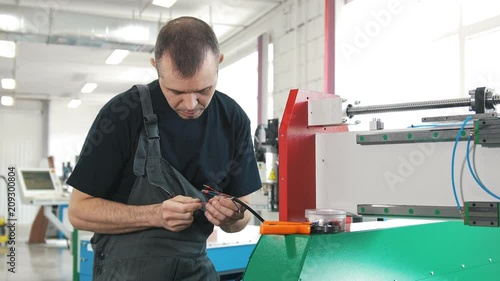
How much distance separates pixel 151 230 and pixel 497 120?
79 cm

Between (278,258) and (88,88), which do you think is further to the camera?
(88,88)

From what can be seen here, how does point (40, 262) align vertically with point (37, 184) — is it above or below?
below

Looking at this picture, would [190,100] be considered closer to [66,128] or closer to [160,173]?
[160,173]

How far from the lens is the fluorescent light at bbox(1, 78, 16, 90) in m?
8.87

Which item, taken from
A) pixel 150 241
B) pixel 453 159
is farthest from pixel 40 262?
pixel 453 159

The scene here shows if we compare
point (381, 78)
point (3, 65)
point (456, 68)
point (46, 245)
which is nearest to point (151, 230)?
point (456, 68)

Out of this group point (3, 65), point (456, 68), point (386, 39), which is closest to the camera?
point (456, 68)

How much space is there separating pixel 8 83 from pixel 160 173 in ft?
30.0

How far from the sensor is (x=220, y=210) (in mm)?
1190

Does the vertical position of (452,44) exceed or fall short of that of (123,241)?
it exceeds it

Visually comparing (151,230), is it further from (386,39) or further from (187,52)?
(386,39)

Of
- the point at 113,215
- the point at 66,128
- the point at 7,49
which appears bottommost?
the point at 113,215

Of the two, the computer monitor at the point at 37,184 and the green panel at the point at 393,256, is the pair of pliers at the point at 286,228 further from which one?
the computer monitor at the point at 37,184

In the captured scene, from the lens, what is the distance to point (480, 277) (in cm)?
154
